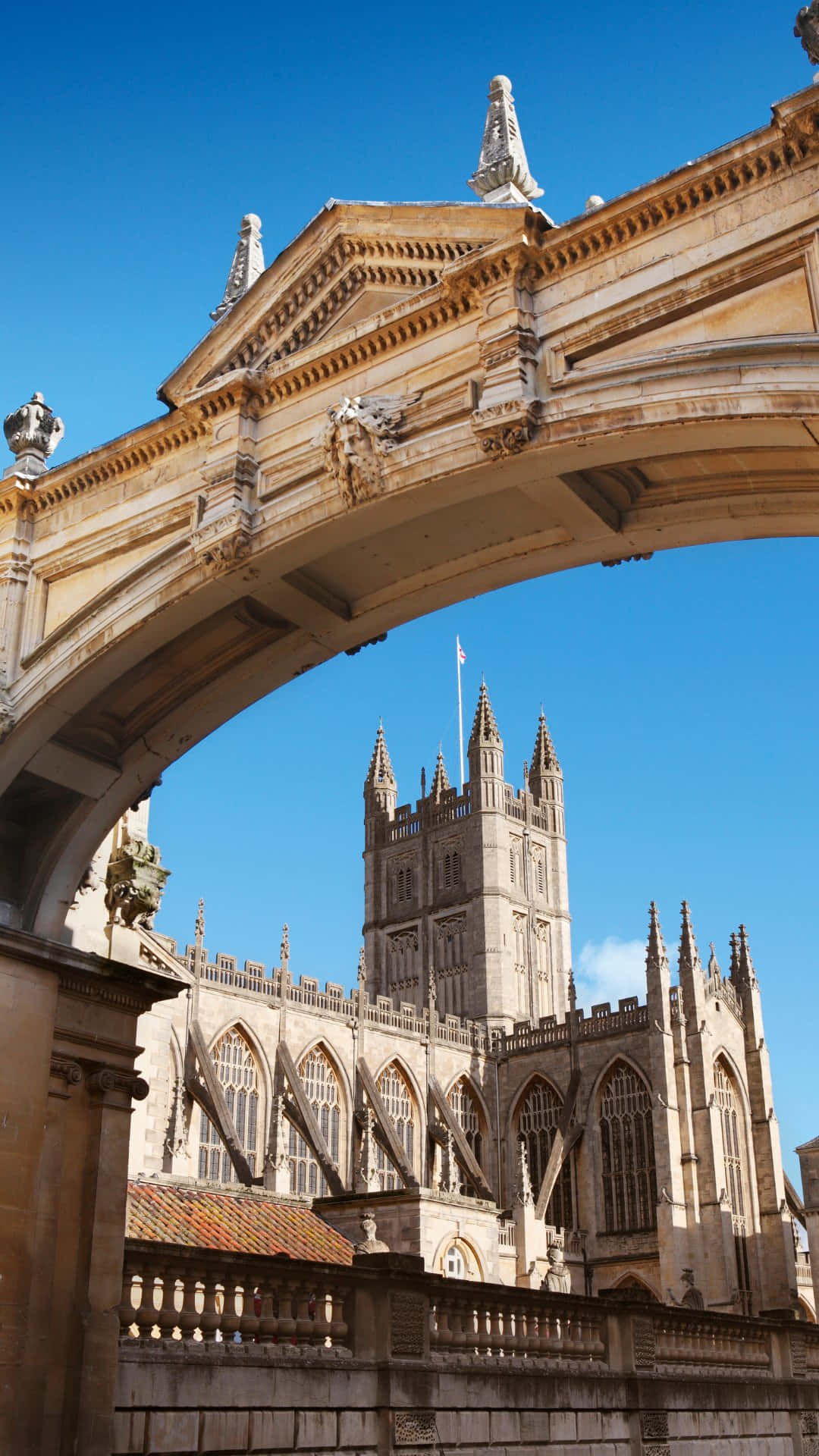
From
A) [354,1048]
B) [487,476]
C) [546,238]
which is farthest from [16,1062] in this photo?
[354,1048]

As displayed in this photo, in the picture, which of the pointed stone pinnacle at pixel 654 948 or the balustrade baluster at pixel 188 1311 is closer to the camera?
the balustrade baluster at pixel 188 1311

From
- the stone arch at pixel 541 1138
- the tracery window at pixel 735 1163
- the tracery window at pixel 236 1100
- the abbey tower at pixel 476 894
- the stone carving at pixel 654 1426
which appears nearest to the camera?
the stone carving at pixel 654 1426

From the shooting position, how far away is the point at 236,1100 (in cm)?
4403

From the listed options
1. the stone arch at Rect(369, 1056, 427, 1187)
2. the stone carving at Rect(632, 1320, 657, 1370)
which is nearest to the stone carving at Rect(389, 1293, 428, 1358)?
the stone carving at Rect(632, 1320, 657, 1370)

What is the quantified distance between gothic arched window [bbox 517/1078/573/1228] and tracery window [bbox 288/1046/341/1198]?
8094 millimetres

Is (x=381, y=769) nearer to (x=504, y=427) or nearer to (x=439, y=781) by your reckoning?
(x=439, y=781)

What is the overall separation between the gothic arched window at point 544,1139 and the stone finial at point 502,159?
45.8 meters

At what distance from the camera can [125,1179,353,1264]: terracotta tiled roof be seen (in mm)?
16547

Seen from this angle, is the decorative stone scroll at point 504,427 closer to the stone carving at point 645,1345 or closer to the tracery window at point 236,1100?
the stone carving at point 645,1345

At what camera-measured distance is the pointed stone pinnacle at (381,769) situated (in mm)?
70688

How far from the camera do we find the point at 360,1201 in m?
22.1

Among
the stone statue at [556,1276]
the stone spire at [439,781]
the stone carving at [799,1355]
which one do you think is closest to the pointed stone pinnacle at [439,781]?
the stone spire at [439,781]

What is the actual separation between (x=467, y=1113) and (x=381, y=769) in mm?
21273

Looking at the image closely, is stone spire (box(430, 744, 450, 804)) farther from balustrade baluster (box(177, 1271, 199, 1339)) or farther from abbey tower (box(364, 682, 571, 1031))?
balustrade baluster (box(177, 1271, 199, 1339))
